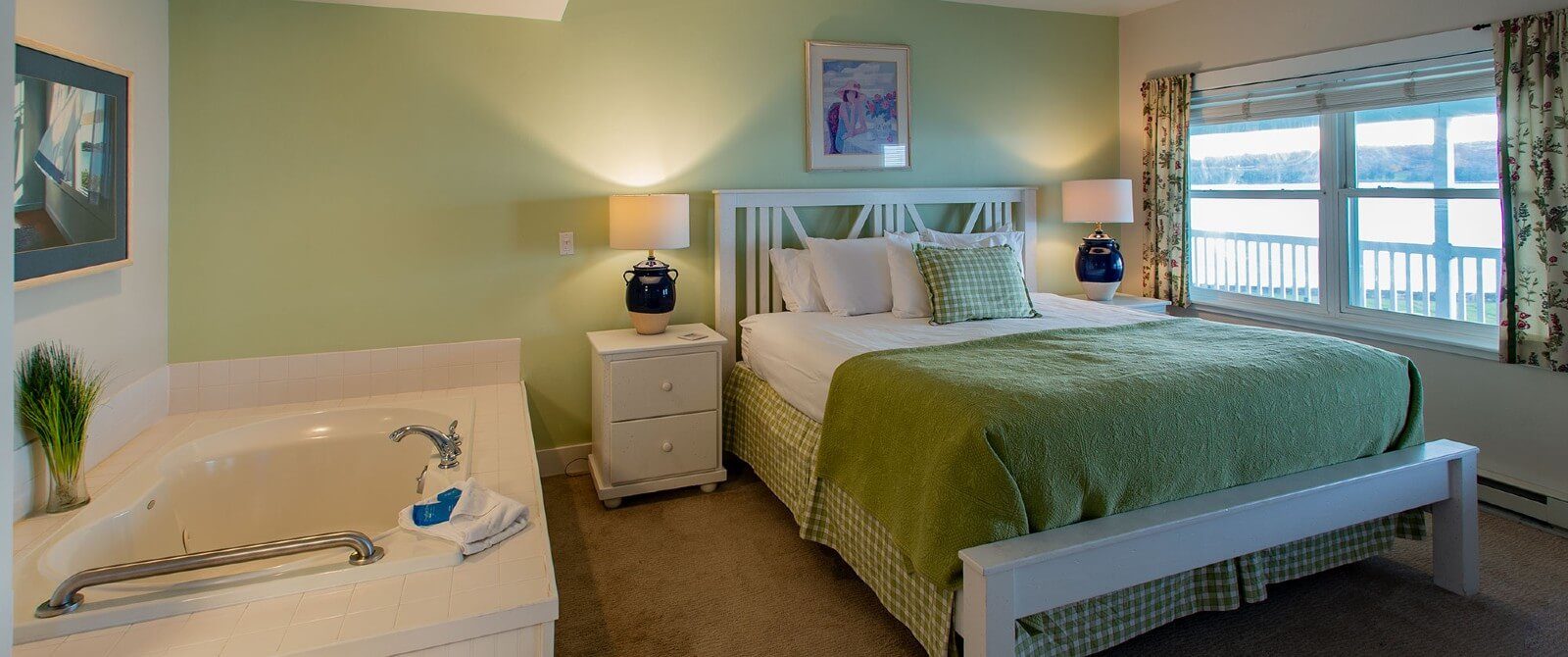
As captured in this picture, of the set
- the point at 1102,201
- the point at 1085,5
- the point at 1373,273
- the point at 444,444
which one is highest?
the point at 1085,5

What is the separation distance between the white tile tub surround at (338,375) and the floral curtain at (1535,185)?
3799 mm

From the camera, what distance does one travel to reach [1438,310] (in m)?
3.55

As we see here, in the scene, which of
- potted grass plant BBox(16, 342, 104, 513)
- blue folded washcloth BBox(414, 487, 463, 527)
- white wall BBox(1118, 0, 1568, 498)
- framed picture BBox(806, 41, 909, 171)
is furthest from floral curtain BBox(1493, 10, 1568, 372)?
potted grass plant BBox(16, 342, 104, 513)

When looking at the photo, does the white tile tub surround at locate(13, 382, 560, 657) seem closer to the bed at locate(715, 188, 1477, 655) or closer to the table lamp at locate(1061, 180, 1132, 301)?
the bed at locate(715, 188, 1477, 655)

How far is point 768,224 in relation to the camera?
399 centimetres

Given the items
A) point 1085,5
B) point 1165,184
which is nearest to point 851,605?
point 1165,184

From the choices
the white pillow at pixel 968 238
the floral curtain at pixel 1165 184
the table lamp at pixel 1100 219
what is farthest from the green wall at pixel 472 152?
the floral curtain at pixel 1165 184

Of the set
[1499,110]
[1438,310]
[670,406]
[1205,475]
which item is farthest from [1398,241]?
[670,406]

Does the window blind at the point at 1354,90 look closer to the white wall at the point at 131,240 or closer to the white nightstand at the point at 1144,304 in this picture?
the white nightstand at the point at 1144,304

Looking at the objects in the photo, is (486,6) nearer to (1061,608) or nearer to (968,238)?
(968,238)

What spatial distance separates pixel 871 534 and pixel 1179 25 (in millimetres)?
3371

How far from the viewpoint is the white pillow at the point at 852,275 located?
3.71 meters

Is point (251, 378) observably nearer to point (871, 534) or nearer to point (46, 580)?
point (46, 580)

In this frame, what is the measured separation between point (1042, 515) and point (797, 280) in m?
1.99
